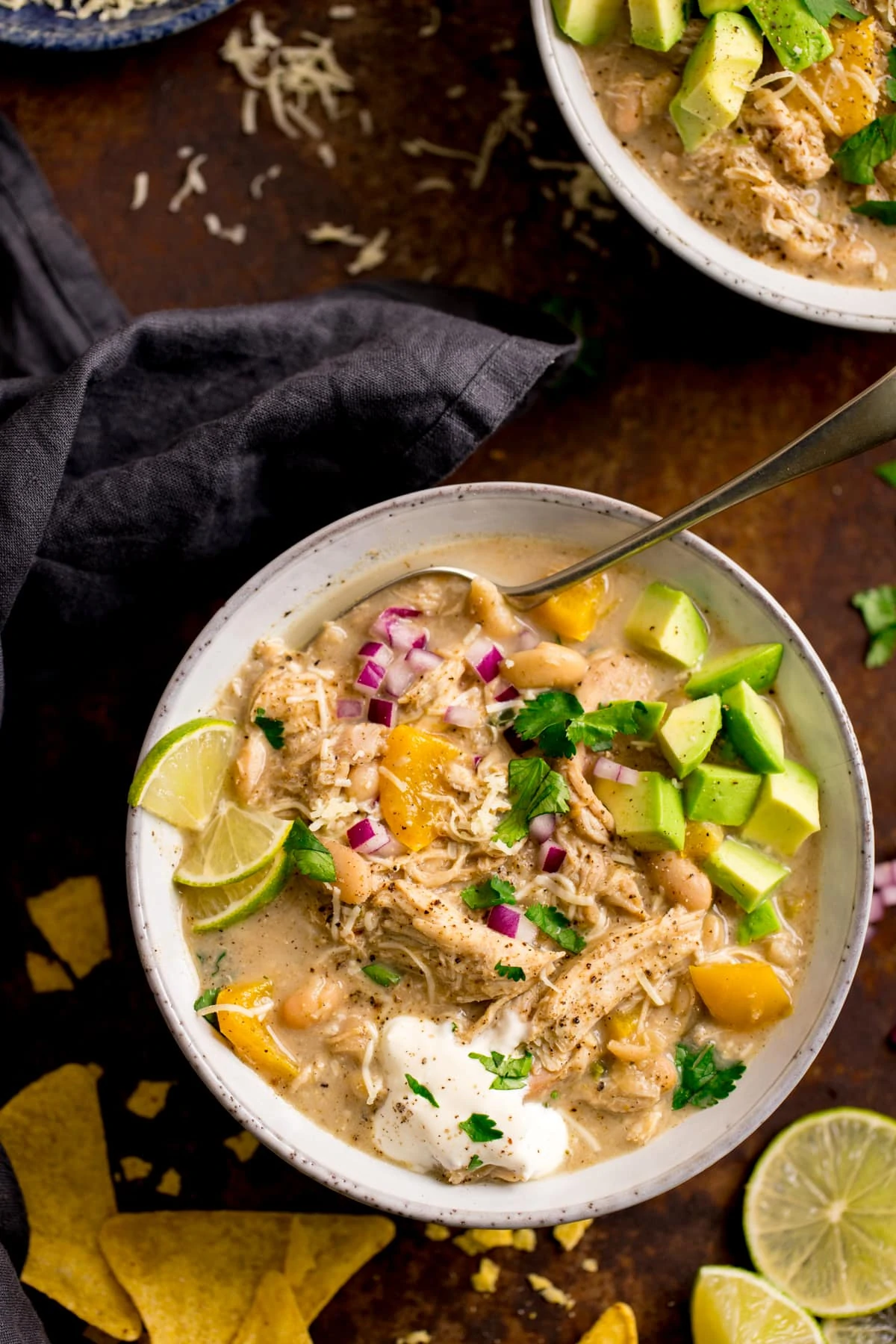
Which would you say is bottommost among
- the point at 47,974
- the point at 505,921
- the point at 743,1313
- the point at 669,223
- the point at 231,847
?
the point at 743,1313

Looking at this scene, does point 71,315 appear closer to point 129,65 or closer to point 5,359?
point 5,359

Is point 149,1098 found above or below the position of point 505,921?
below

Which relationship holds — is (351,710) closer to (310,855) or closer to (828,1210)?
(310,855)

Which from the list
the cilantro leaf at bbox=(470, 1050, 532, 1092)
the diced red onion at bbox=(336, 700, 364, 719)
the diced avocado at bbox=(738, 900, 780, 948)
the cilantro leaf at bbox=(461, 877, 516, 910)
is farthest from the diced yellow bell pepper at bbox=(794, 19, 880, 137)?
the cilantro leaf at bbox=(470, 1050, 532, 1092)

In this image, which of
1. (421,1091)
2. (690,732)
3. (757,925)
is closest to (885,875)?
(757,925)

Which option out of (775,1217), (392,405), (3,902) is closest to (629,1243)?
(775,1217)

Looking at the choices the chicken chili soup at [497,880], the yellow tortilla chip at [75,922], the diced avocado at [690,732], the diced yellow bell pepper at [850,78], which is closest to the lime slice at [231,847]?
the chicken chili soup at [497,880]
